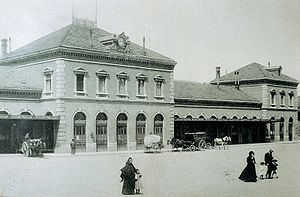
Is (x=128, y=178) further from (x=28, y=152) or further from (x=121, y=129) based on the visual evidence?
(x=121, y=129)

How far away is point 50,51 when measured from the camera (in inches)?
555

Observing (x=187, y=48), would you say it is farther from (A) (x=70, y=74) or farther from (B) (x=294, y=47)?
(A) (x=70, y=74)

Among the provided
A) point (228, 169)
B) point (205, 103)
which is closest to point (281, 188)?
point (228, 169)

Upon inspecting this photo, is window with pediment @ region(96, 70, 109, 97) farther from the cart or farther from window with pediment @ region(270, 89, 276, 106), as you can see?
window with pediment @ region(270, 89, 276, 106)

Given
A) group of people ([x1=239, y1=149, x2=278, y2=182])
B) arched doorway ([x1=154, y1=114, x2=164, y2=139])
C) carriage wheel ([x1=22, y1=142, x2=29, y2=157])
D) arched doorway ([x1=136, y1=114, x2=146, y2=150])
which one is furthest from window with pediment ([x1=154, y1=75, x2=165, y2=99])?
carriage wheel ([x1=22, y1=142, x2=29, y2=157])

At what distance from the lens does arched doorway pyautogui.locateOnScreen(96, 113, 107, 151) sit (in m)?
15.3

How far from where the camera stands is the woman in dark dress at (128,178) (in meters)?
9.66

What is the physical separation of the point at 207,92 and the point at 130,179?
1312cm

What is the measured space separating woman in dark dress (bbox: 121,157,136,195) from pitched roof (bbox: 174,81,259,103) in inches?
428

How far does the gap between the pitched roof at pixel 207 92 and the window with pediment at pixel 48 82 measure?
7129mm

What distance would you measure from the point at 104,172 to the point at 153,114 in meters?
7.00

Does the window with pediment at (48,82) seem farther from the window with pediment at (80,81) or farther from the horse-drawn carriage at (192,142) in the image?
the horse-drawn carriage at (192,142)

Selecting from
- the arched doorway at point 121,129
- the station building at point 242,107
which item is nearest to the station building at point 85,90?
the arched doorway at point 121,129

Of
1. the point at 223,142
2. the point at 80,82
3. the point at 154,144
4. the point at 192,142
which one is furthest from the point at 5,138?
the point at 223,142
